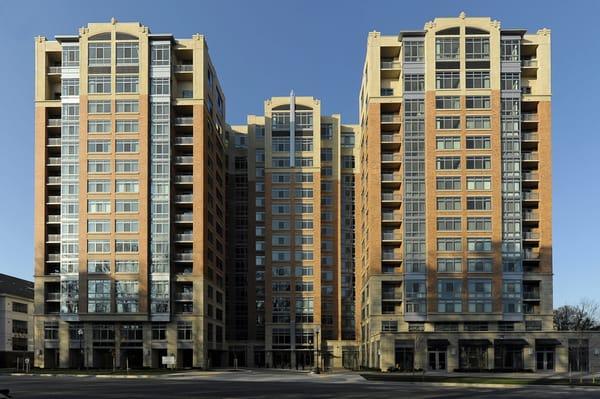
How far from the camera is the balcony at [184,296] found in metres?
108

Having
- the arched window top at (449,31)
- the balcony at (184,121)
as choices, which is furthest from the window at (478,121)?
the balcony at (184,121)

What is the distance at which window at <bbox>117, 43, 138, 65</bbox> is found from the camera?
356 feet

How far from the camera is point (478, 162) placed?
105 m

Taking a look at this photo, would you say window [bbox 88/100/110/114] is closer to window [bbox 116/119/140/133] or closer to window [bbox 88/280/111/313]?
window [bbox 116/119/140/133]

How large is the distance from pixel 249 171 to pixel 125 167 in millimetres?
42742

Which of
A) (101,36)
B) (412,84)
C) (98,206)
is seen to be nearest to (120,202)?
(98,206)

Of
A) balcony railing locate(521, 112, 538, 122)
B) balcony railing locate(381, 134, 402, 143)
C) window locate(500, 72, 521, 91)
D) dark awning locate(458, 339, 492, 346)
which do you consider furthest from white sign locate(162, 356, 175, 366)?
balcony railing locate(521, 112, 538, 122)

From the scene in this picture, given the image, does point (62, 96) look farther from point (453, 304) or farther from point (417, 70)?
point (453, 304)

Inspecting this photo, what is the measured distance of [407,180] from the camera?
10712 centimetres

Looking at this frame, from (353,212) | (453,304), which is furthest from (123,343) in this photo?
(353,212)

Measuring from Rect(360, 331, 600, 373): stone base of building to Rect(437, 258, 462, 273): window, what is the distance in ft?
30.7

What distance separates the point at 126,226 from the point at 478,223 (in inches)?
2100

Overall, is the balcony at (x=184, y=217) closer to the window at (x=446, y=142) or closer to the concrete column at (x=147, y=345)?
the concrete column at (x=147, y=345)

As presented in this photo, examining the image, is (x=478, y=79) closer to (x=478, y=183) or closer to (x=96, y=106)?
(x=478, y=183)
